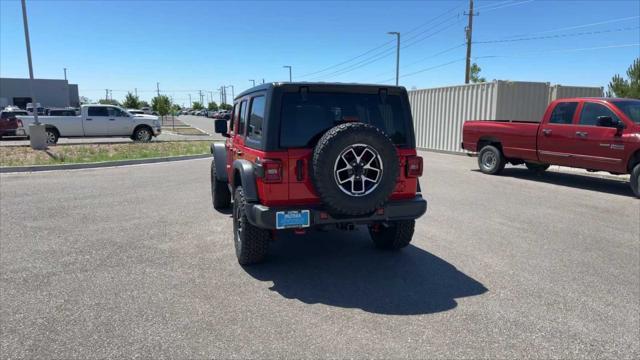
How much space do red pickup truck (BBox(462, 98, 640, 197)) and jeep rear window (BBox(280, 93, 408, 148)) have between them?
682cm

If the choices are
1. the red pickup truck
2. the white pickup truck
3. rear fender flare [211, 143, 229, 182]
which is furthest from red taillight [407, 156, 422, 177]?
the white pickup truck

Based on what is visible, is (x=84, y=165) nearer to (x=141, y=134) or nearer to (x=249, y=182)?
(x=141, y=134)

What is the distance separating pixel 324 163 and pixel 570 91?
16.3 meters

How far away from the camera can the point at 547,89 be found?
54.9ft

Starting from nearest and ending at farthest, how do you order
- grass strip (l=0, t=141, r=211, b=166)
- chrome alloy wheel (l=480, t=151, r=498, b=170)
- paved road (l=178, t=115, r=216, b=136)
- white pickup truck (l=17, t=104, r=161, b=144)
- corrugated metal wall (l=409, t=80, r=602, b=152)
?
chrome alloy wheel (l=480, t=151, r=498, b=170) < grass strip (l=0, t=141, r=211, b=166) < corrugated metal wall (l=409, t=80, r=602, b=152) < white pickup truck (l=17, t=104, r=161, b=144) < paved road (l=178, t=115, r=216, b=136)

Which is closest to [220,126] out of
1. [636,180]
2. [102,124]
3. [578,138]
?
[578,138]

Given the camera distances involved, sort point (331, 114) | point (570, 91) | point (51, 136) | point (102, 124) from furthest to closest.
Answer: point (102, 124) < point (51, 136) < point (570, 91) < point (331, 114)

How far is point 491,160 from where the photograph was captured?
12234mm

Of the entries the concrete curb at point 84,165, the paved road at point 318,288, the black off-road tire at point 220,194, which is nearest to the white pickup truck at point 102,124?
the concrete curb at point 84,165

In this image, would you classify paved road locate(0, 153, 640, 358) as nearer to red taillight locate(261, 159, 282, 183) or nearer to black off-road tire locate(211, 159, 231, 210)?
black off-road tire locate(211, 159, 231, 210)

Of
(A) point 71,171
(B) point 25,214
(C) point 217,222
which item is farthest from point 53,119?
(C) point 217,222

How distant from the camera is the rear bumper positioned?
4.11m

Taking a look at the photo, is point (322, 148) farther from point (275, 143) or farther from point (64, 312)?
point (64, 312)

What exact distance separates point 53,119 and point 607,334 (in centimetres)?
2237
